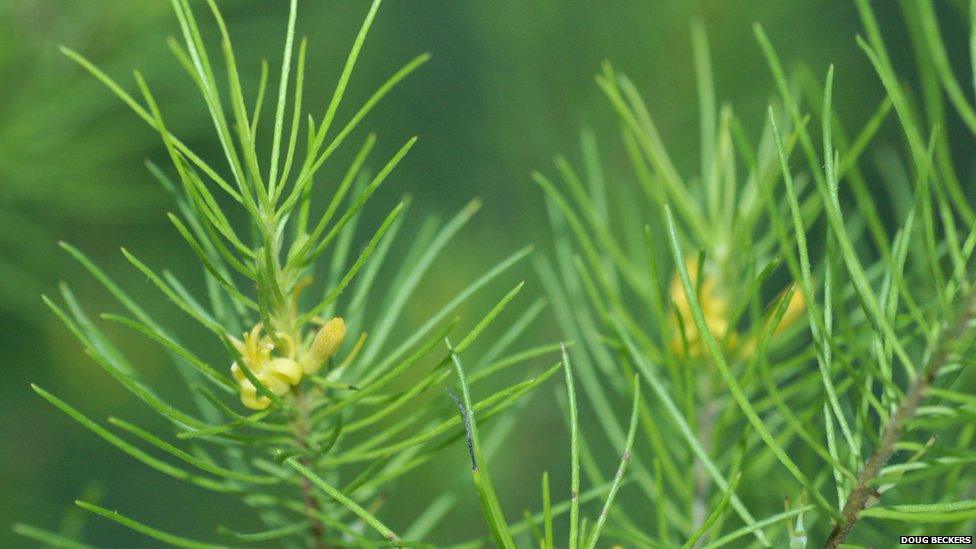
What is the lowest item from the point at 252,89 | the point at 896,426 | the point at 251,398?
the point at 896,426

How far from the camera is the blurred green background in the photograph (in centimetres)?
90

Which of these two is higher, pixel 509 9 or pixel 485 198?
pixel 509 9

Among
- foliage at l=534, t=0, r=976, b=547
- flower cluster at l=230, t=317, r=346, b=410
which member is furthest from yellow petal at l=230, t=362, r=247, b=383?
foliage at l=534, t=0, r=976, b=547

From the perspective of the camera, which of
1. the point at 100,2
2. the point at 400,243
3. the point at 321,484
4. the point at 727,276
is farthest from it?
the point at 400,243

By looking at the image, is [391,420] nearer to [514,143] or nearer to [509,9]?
[514,143]

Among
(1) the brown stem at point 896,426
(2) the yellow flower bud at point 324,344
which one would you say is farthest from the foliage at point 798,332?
(2) the yellow flower bud at point 324,344

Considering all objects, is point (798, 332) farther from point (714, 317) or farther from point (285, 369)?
point (285, 369)

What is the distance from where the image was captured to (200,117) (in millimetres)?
999

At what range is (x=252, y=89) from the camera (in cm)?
103

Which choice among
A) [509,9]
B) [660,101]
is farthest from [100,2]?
[660,101]

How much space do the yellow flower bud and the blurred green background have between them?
49 cm

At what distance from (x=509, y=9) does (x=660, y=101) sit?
0.21 metres

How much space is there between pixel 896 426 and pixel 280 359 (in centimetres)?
26

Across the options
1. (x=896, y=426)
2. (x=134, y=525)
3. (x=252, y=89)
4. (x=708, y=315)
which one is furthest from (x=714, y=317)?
(x=252, y=89)
